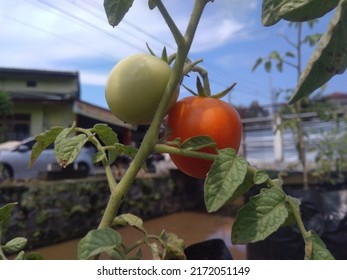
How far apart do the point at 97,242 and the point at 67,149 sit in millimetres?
112

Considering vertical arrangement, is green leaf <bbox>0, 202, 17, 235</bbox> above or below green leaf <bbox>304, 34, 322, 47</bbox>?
below

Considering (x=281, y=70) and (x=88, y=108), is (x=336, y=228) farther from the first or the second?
(x=88, y=108)

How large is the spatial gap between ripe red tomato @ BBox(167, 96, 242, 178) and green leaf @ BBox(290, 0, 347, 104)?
5.7 inches

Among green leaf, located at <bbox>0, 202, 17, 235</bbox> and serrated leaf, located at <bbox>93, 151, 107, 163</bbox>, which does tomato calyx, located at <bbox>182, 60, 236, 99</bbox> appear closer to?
serrated leaf, located at <bbox>93, 151, 107, 163</bbox>

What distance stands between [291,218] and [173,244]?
0.42ft

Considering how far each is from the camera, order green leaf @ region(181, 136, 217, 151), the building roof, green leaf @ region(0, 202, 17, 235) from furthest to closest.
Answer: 1. the building roof
2. green leaf @ region(0, 202, 17, 235)
3. green leaf @ region(181, 136, 217, 151)

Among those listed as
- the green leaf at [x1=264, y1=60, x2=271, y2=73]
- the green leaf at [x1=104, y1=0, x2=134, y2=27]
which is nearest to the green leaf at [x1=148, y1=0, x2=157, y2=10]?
the green leaf at [x1=104, y1=0, x2=134, y2=27]

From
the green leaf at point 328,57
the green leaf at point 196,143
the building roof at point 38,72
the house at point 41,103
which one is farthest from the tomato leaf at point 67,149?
the building roof at point 38,72

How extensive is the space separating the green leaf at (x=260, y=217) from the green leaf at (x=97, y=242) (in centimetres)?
11

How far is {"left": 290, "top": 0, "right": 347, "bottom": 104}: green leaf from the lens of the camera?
0.25 meters

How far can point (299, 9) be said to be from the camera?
0.90ft

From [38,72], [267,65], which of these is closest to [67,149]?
[267,65]

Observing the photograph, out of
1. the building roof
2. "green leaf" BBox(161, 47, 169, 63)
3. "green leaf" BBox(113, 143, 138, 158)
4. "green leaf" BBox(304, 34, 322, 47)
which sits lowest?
"green leaf" BBox(113, 143, 138, 158)
